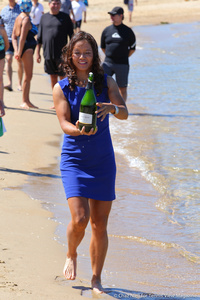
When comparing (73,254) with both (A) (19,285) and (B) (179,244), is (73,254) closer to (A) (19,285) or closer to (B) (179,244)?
(A) (19,285)

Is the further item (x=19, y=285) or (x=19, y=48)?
(x=19, y=48)

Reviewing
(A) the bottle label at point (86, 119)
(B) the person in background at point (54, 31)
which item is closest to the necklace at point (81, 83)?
(A) the bottle label at point (86, 119)

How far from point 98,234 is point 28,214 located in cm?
151

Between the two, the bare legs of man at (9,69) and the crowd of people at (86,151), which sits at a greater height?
the crowd of people at (86,151)

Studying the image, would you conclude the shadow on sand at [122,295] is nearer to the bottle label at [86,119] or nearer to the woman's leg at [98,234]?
the woman's leg at [98,234]

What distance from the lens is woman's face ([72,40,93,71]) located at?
419cm

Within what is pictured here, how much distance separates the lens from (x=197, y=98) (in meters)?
13.5

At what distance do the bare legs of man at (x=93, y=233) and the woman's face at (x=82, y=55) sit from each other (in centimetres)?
90

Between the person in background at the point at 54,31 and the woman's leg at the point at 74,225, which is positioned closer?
the woman's leg at the point at 74,225

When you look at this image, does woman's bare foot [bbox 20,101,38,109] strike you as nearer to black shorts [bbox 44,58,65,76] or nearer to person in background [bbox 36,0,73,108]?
black shorts [bbox 44,58,65,76]

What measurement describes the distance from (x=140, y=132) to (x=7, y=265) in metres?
5.89

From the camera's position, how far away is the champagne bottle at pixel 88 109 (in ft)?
12.7

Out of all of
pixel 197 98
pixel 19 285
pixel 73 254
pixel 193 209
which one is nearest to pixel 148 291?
pixel 73 254

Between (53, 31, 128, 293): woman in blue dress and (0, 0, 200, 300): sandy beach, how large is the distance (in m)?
0.26
